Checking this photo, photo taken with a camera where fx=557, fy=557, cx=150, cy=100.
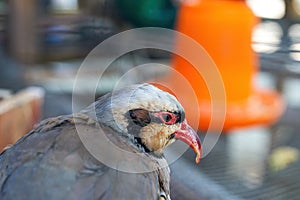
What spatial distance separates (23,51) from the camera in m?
1.89

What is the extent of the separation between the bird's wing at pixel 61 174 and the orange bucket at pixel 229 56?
0.39 m

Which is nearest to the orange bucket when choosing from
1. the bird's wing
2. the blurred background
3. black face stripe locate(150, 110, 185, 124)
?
the blurred background

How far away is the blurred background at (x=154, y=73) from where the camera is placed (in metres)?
1.08

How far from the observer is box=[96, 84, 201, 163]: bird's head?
0.73 metres

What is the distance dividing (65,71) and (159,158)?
1544 mm

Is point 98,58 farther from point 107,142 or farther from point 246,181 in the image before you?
point 107,142

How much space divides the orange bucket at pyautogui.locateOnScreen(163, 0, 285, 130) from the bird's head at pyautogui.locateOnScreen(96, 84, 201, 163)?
0.92 ft

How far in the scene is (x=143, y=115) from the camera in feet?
2.43

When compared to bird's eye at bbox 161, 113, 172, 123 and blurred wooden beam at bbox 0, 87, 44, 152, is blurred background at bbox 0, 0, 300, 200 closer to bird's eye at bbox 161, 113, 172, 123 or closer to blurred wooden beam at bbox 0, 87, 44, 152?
blurred wooden beam at bbox 0, 87, 44, 152

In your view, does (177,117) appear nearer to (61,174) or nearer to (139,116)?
(139,116)

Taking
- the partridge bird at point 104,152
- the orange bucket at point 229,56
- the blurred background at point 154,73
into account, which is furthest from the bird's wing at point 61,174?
the orange bucket at point 229,56

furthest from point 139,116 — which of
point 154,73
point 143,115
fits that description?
point 154,73

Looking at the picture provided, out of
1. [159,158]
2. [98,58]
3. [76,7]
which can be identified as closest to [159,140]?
[159,158]

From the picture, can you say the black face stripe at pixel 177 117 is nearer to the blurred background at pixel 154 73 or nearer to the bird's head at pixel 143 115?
the bird's head at pixel 143 115
